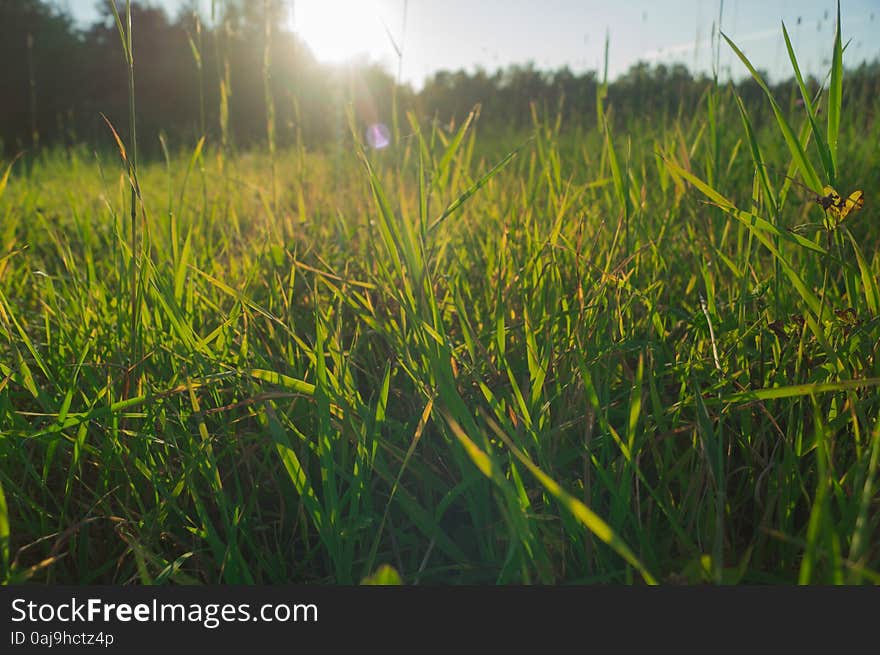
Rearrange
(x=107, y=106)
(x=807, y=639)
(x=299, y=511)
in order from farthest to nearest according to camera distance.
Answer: (x=107, y=106)
(x=299, y=511)
(x=807, y=639)

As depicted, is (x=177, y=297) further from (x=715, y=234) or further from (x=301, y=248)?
(x=715, y=234)

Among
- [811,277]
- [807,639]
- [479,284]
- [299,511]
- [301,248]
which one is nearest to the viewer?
[807,639]

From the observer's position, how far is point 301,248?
4.55 ft

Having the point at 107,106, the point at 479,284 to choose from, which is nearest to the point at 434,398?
the point at 479,284

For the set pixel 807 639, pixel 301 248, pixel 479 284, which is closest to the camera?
pixel 807 639

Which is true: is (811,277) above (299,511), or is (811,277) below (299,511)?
above

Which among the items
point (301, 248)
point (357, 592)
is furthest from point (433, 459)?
point (301, 248)

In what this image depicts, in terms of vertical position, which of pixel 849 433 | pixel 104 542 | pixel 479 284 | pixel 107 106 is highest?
pixel 107 106

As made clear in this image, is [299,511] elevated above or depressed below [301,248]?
below

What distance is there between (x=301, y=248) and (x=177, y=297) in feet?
1.56

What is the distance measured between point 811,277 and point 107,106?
15609mm

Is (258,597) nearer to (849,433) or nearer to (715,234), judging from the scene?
(849,433)

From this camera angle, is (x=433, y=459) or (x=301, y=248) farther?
(x=301, y=248)

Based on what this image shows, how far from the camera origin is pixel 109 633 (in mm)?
472
